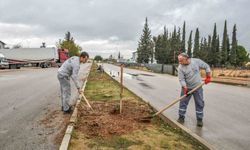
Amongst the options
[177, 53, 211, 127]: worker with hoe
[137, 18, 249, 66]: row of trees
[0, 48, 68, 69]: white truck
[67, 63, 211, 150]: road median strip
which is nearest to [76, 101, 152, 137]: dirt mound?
[67, 63, 211, 150]: road median strip

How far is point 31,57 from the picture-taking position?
59719mm

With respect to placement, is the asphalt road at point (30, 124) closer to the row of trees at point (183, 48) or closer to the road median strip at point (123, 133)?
the road median strip at point (123, 133)

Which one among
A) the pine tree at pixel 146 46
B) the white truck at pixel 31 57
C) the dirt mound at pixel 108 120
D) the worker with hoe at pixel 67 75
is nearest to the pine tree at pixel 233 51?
the pine tree at pixel 146 46

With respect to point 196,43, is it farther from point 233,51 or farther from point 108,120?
point 108,120

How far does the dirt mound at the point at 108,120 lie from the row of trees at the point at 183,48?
82.6 metres

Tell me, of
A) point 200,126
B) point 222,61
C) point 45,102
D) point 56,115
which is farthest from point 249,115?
Result: point 222,61

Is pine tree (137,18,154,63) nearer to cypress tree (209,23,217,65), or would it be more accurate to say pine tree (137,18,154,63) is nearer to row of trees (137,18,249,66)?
row of trees (137,18,249,66)

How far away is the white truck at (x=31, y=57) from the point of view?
5706 centimetres

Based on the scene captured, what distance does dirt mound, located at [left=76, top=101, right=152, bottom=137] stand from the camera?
7.11m

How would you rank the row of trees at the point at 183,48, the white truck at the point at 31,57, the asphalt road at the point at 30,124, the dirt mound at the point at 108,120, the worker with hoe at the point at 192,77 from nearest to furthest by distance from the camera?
the asphalt road at the point at 30,124 → the dirt mound at the point at 108,120 → the worker with hoe at the point at 192,77 → the white truck at the point at 31,57 → the row of trees at the point at 183,48

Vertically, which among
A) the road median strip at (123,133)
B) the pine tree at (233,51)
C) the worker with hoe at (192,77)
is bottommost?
the road median strip at (123,133)

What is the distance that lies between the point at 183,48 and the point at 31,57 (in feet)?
180

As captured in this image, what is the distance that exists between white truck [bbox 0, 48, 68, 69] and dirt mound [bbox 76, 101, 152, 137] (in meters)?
48.5

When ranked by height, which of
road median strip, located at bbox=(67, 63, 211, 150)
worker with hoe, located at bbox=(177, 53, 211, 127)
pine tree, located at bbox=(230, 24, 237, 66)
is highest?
pine tree, located at bbox=(230, 24, 237, 66)
